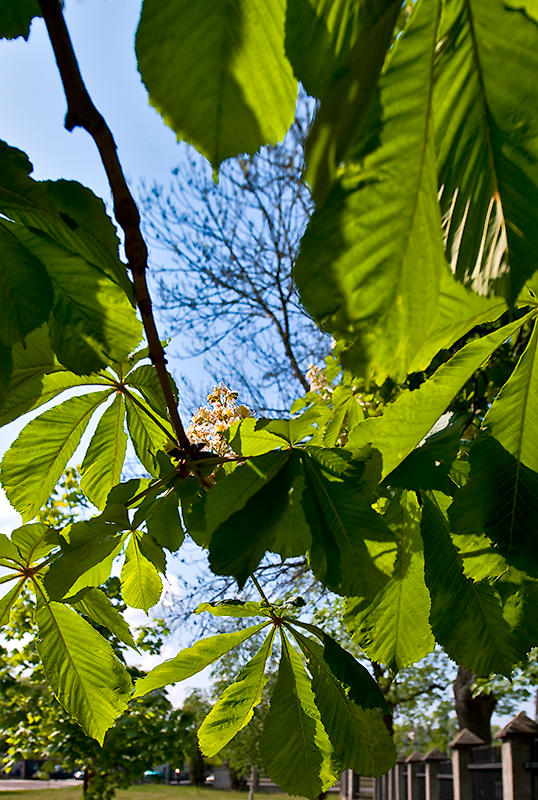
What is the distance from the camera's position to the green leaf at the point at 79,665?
884mm

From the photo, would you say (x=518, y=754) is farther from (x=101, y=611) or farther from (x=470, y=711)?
(x=470, y=711)

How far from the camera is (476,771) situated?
6793mm

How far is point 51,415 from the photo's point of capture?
0.95 meters

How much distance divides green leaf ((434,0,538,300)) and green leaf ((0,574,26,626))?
2.67 ft

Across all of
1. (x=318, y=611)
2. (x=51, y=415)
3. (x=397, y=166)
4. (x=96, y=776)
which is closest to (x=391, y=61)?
(x=397, y=166)

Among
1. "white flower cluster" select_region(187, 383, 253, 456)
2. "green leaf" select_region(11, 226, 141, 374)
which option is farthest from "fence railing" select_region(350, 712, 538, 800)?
"green leaf" select_region(11, 226, 141, 374)

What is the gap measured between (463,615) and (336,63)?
2.15 feet

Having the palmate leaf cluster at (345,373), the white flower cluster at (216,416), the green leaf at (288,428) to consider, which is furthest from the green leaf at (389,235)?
the white flower cluster at (216,416)

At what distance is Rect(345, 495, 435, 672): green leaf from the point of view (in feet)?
2.65

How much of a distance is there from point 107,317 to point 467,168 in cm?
37

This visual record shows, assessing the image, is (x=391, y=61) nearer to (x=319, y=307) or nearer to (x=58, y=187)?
(x=319, y=307)

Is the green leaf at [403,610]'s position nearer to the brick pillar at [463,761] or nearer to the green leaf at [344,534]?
the green leaf at [344,534]

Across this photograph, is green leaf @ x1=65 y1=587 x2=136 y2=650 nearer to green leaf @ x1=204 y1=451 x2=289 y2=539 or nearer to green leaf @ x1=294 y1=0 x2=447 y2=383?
green leaf @ x1=204 y1=451 x2=289 y2=539

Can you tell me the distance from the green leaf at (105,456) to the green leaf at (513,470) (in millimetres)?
558
